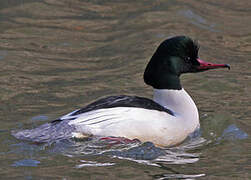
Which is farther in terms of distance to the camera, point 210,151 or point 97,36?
point 97,36

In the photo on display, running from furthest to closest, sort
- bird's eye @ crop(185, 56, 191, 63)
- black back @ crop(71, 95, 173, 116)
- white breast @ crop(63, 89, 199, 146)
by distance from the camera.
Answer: bird's eye @ crop(185, 56, 191, 63) < black back @ crop(71, 95, 173, 116) < white breast @ crop(63, 89, 199, 146)

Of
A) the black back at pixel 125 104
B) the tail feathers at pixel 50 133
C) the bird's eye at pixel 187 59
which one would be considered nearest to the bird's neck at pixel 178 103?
the black back at pixel 125 104

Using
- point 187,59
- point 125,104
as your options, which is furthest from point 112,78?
point 125,104

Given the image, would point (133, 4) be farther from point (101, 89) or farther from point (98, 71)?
point (101, 89)

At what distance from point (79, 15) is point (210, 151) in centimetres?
660

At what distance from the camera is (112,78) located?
376 inches

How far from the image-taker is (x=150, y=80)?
23.4ft

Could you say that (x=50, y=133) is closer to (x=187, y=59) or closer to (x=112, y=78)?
(x=187, y=59)

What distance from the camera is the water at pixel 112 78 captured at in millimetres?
6152

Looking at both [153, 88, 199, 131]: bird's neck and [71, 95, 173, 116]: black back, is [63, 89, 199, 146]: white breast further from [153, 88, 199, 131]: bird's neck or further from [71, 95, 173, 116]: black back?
[153, 88, 199, 131]: bird's neck

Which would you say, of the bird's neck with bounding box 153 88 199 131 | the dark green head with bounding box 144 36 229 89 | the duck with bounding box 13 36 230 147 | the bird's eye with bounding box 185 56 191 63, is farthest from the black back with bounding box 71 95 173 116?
the bird's eye with bounding box 185 56 191 63

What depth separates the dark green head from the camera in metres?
7.03

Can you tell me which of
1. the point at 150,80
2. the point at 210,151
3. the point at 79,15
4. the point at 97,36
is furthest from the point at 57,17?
the point at 210,151

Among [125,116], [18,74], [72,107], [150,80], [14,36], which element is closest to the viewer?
[125,116]
